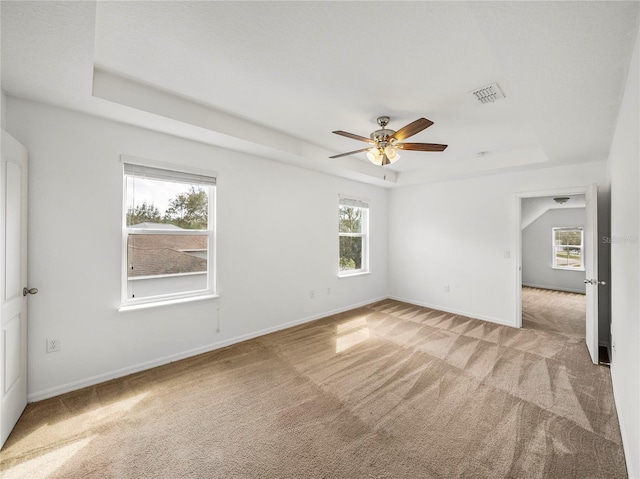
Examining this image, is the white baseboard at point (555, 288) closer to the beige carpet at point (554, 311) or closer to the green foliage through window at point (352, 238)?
the beige carpet at point (554, 311)

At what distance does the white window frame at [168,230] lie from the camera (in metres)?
2.69

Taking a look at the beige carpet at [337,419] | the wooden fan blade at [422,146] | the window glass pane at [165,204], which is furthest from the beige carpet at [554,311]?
the window glass pane at [165,204]

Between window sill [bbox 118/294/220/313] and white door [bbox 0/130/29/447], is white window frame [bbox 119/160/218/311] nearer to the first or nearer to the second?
window sill [bbox 118/294/220/313]

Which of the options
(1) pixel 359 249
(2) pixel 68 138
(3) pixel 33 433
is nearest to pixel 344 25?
(2) pixel 68 138

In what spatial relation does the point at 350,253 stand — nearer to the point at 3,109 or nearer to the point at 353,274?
the point at 353,274

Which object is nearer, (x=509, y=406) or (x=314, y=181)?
(x=509, y=406)

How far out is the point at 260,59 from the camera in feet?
6.42

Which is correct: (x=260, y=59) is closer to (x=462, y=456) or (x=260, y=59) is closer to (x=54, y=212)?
(x=54, y=212)

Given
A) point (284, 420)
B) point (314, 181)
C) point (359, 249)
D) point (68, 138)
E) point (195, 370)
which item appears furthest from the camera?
point (359, 249)

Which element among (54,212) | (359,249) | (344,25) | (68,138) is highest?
(344,25)

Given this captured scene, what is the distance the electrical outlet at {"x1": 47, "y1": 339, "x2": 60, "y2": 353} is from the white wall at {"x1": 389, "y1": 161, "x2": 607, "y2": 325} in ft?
16.7

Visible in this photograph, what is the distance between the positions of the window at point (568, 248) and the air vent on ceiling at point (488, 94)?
6705 mm

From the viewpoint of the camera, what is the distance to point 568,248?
705cm

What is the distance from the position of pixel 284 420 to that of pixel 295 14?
2677 mm
